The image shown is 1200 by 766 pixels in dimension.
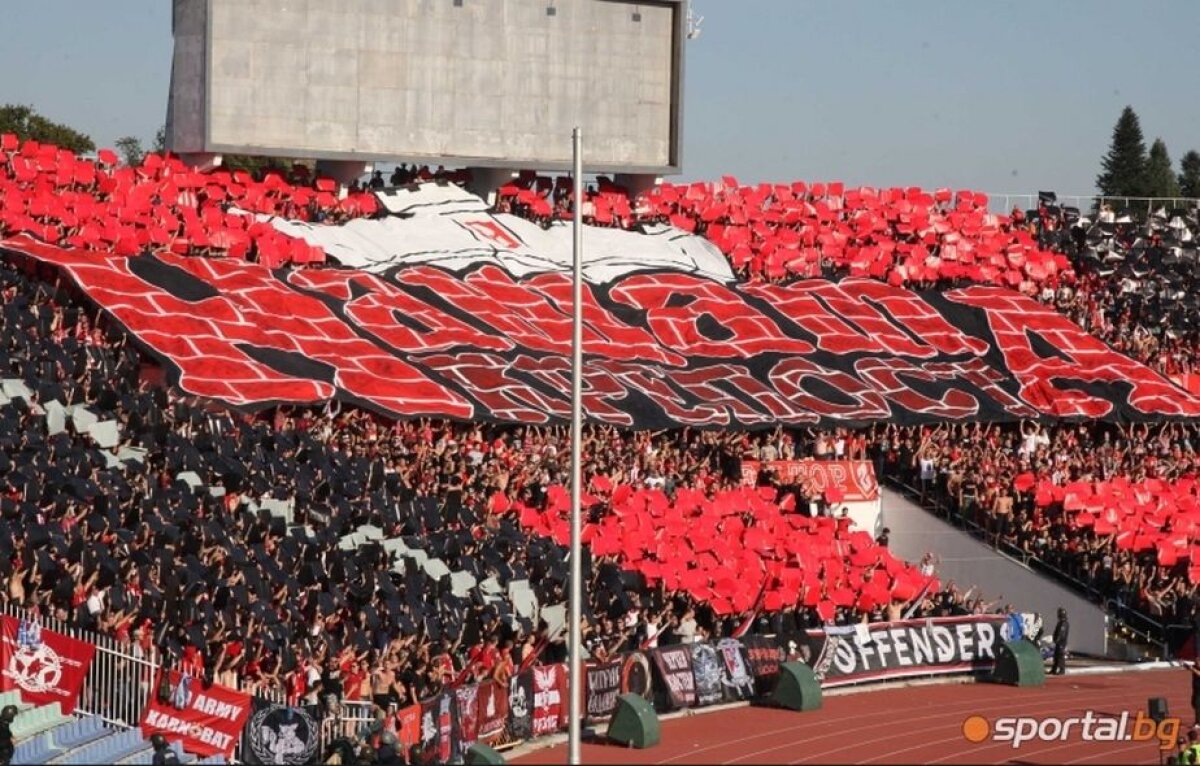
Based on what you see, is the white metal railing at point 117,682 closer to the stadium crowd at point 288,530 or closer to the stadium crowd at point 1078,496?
the stadium crowd at point 288,530

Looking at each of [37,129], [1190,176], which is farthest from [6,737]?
A: [1190,176]

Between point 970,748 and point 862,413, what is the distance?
A: 15.2 metres

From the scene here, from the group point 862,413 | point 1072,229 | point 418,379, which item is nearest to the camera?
point 418,379

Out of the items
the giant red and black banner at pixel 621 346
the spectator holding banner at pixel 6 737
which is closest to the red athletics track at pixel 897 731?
the spectator holding banner at pixel 6 737

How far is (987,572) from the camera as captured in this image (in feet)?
128

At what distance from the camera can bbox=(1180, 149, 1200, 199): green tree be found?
97.9m

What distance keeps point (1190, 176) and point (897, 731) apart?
82663 millimetres

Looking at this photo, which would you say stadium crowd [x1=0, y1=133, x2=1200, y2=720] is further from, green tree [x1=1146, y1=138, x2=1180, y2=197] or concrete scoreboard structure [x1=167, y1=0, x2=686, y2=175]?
green tree [x1=1146, y1=138, x2=1180, y2=197]

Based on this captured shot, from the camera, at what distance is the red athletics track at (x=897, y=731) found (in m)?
26.3

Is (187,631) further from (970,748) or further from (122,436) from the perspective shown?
(970,748)

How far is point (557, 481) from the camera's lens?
34.7 meters

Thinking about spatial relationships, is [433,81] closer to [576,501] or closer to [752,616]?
[752,616]

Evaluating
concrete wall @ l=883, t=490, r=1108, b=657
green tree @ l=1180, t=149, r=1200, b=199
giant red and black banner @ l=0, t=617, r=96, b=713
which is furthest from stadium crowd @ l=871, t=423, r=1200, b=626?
green tree @ l=1180, t=149, r=1200, b=199

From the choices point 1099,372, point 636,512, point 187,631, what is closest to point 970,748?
point 636,512
